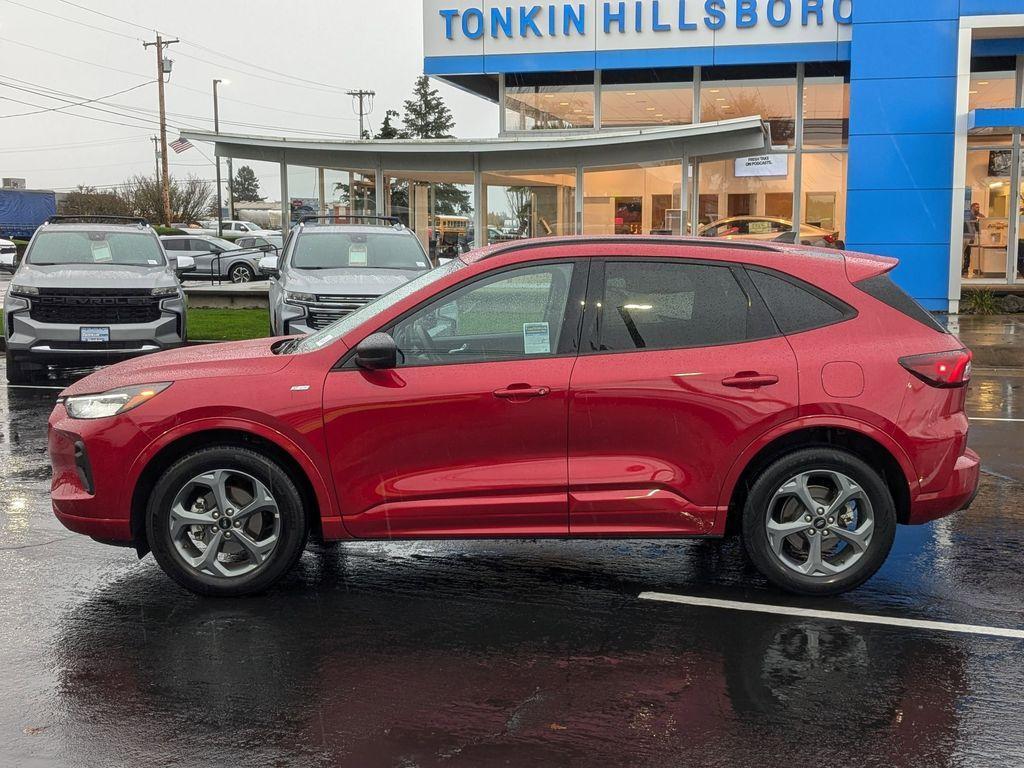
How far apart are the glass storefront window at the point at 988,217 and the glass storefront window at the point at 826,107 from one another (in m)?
2.84

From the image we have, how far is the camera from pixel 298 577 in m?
5.89

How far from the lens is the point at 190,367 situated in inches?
218

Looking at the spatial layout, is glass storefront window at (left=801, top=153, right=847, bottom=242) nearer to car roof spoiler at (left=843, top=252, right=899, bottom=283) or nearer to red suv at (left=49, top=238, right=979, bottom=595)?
car roof spoiler at (left=843, top=252, right=899, bottom=283)

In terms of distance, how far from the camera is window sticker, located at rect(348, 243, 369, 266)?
45.3 ft

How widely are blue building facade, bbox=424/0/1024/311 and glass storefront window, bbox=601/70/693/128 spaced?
0.04 metres

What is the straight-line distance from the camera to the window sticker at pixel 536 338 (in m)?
5.41

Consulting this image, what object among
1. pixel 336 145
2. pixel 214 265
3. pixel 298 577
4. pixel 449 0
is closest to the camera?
pixel 298 577

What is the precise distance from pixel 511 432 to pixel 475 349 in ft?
1.52

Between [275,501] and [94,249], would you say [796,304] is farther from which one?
[94,249]

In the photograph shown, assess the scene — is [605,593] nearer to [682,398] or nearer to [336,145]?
[682,398]

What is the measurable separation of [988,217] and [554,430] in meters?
21.5

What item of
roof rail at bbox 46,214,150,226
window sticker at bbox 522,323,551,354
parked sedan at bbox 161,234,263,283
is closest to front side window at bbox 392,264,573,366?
window sticker at bbox 522,323,551,354

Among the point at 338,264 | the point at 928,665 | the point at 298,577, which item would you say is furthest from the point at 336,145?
the point at 928,665

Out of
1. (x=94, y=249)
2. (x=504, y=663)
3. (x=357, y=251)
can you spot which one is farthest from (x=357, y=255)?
(x=504, y=663)
